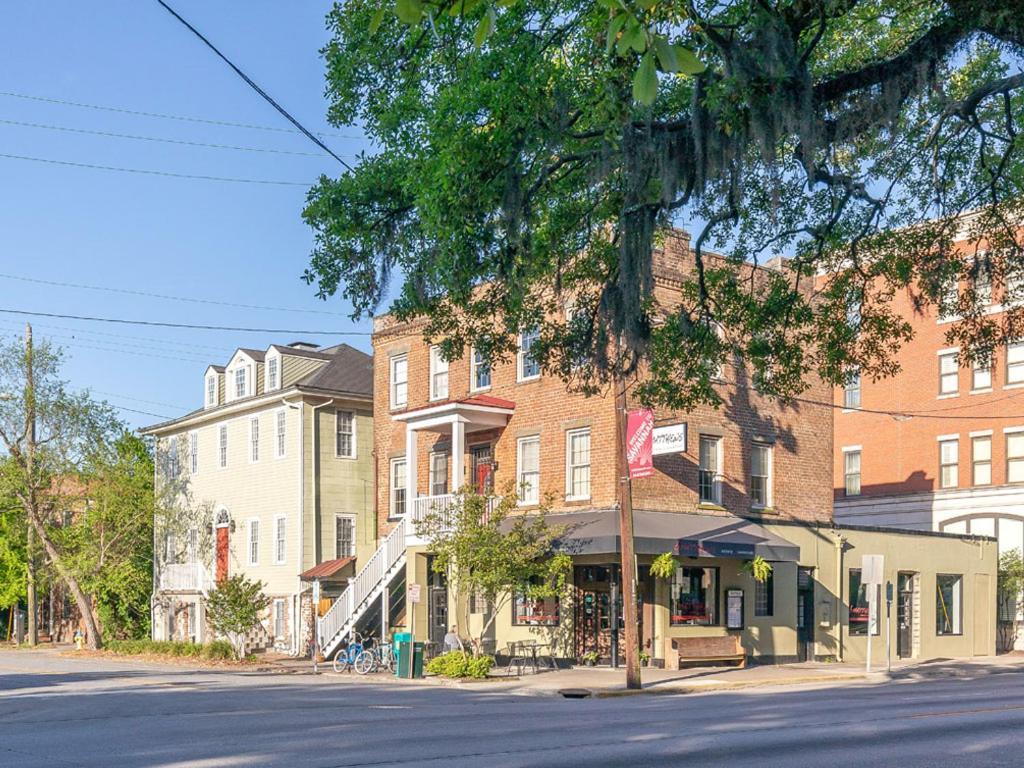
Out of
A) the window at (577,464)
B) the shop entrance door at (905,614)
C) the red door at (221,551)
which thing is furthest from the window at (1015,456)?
the red door at (221,551)

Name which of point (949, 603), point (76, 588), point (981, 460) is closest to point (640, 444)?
point (949, 603)

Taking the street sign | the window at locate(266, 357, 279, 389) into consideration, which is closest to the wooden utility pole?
the street sign

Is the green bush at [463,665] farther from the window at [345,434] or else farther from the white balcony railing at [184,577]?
the white balcony railing at [184,577]

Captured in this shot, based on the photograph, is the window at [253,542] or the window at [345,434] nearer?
the window at [345,434]

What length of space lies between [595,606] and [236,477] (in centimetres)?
1873

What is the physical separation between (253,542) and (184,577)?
4635 millimetres

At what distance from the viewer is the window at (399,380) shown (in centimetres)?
4022

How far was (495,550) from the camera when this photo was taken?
30.5 meters

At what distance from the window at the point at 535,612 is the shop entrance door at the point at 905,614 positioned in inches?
463

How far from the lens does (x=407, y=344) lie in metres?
40.0

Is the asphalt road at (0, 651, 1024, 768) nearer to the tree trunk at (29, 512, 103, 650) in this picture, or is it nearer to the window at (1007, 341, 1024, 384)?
the tree trunk at (29, 512, 103, 650)

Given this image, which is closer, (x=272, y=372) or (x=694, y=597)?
(x=694, y=597)

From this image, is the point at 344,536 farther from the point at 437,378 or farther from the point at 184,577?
the point at 437,378

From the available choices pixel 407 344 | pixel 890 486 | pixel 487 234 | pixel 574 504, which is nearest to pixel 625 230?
pixel 487 234
